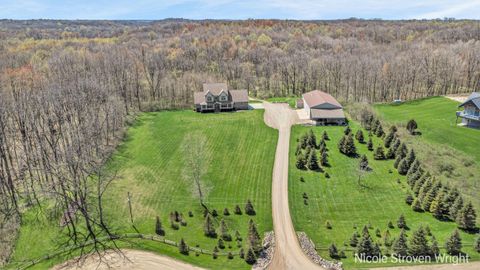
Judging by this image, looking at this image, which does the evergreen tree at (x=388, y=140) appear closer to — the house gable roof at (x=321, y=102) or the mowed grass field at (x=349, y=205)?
the mowed grass field at (x=349, y=205)

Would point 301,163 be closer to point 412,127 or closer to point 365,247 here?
point 365,247

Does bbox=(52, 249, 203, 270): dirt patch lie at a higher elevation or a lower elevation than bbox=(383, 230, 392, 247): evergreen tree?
lower

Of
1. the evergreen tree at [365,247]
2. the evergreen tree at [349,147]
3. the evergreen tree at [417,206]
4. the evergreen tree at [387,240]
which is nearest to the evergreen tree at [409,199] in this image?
the evergreen tree at [417,206]

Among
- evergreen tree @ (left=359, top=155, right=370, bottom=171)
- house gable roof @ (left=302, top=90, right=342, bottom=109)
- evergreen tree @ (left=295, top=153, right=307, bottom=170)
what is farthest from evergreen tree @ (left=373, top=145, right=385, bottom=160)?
house gable roof @ (left=302, top=90, right=342, bottom=109)

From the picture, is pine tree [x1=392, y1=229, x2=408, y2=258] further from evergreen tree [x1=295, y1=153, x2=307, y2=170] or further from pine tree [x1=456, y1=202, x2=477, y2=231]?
evergreen tree [x1=295, y1=153, x2=307, y2=170]

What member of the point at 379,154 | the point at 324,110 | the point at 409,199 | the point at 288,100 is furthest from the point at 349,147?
the point at 288,100
